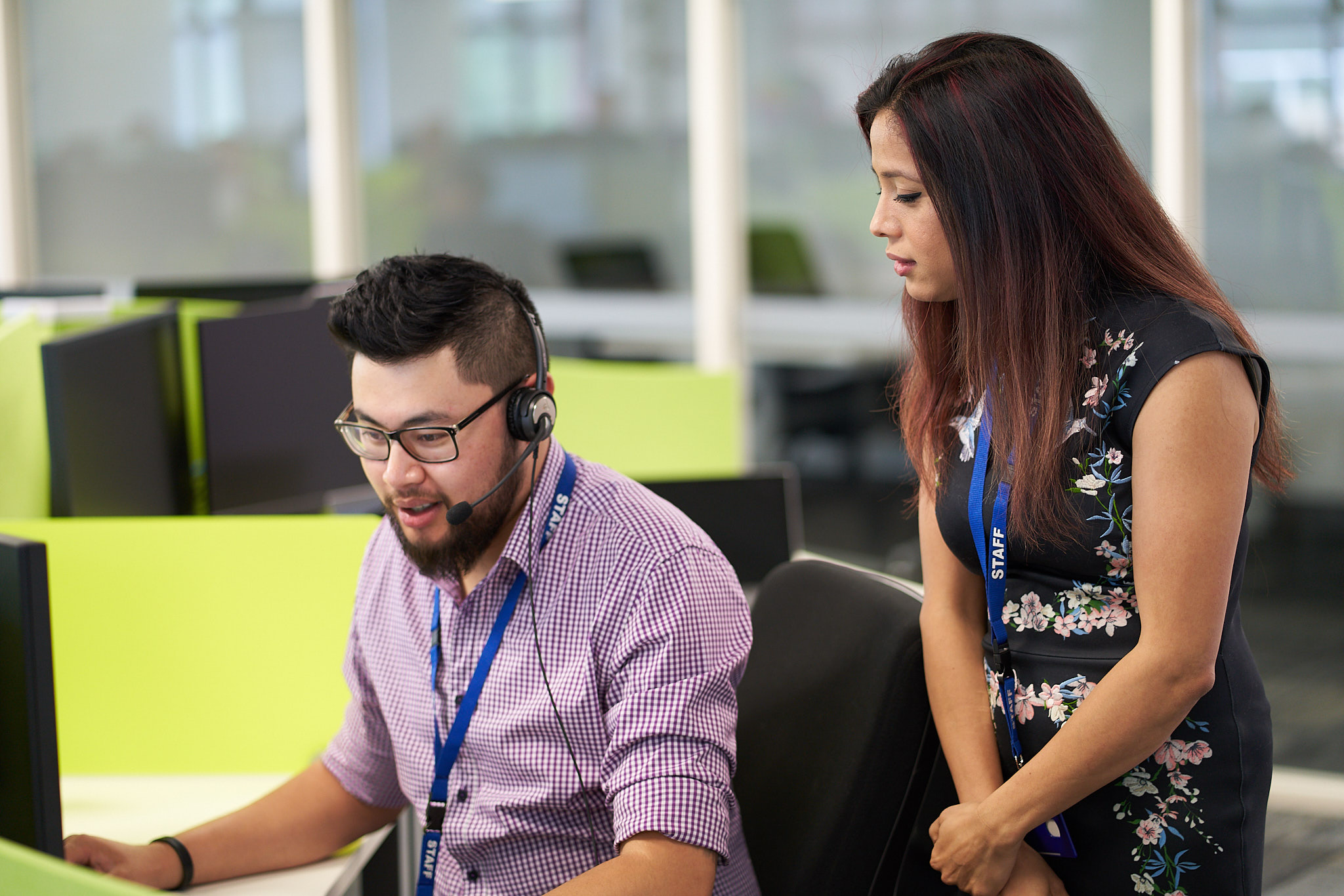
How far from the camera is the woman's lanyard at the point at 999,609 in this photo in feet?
4.07

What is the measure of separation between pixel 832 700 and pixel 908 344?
0.43 m

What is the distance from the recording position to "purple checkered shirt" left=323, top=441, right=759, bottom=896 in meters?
1.15

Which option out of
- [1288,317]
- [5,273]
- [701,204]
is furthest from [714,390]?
[5,273]

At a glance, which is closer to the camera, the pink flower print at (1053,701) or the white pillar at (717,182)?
the pink flower print at (1053,701)

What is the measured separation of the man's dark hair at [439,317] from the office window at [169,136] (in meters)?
3.82

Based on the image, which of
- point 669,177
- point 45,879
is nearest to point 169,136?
point 669,177

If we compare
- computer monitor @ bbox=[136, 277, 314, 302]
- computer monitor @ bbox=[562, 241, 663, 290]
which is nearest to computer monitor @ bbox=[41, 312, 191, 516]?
computer monitor @ bbox=[136, 277, 314, 302]

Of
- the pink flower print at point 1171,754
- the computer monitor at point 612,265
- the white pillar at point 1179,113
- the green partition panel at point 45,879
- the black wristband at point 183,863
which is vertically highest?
the white pillar at point 1179,113

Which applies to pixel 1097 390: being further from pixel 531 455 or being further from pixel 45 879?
pixel 45 879

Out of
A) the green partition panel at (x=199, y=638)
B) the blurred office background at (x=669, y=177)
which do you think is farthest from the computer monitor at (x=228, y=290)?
the green partition panel at (x=199, y=638)

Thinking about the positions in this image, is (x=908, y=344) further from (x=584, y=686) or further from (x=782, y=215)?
(x=782, y=215)

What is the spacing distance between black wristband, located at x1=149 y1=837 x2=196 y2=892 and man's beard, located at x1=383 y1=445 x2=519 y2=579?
0.41 m

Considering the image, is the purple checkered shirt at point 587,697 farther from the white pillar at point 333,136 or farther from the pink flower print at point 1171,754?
the white pillar at point 333,136

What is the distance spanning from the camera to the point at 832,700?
4.39 feet
